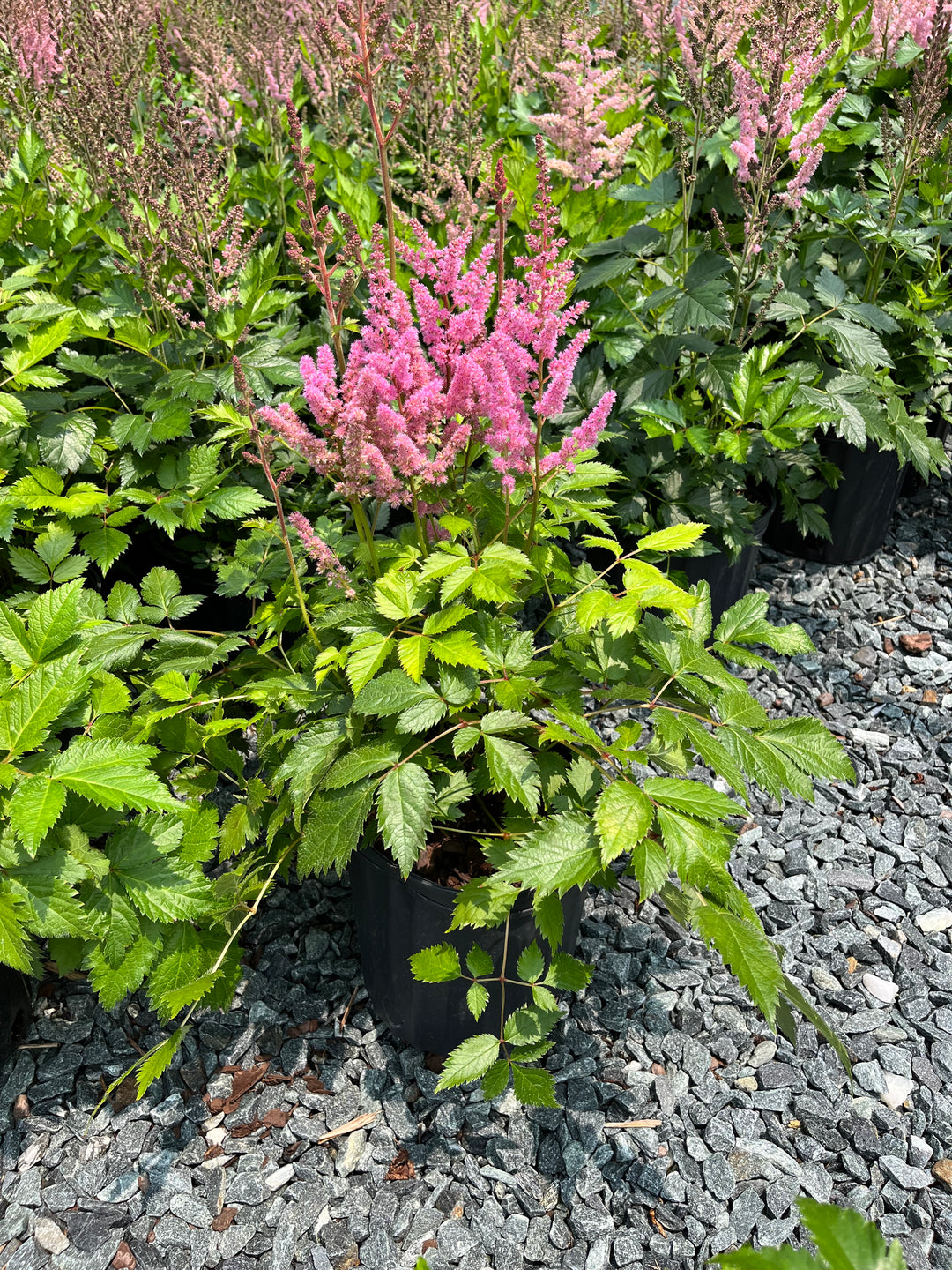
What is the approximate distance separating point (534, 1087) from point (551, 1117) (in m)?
0.42

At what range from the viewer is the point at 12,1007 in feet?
6.73

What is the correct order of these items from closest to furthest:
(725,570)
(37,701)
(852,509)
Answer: (37,701), (725,570), (852,509)

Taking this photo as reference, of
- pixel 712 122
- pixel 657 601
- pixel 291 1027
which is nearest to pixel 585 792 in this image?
pixel 657 601

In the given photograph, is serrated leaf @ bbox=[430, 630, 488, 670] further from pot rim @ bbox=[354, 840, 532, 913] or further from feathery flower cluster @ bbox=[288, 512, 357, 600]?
pot rim @ bbox=[354, 840, 532, 913]

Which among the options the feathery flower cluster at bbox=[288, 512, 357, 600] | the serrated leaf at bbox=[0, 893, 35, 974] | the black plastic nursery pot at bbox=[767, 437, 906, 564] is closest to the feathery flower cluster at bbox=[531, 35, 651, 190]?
the black plastic nursery pot at bbox=[767, 437, 906, 564]

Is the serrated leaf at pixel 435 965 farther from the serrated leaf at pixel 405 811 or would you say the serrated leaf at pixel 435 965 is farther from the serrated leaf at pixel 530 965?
the serrated leaf at pixel 405 811

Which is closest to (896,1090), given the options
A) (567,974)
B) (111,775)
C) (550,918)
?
(567,974)

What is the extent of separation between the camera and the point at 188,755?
194 cm

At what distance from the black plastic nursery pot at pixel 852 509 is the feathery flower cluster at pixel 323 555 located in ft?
7.10

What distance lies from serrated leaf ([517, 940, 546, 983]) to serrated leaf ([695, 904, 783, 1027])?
13.8 inches

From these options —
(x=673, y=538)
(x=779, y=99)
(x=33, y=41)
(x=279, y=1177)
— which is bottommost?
(x=279, y=1177)

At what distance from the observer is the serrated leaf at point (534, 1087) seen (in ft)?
5.22

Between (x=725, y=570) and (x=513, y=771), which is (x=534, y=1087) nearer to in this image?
(x=513, y=771)

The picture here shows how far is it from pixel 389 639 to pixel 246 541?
697 millimetres
